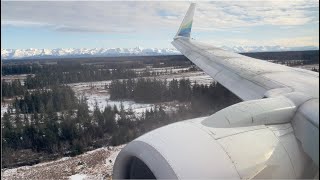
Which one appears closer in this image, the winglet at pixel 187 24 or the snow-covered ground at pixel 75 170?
the winglet at pixel 187 24

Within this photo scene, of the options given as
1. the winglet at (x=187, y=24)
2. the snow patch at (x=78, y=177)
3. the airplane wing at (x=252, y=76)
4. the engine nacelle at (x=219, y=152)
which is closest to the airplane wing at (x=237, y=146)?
the engine nacelle at (x=219, y=152)

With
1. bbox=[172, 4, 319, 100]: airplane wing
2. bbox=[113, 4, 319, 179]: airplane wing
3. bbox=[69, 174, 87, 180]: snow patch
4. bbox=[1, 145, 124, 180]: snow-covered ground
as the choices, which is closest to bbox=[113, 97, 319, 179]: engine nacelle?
bbox=[113, 4, 319, 179]: airplane wing

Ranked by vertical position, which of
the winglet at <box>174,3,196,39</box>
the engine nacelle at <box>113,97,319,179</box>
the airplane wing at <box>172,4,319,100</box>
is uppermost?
the winglet at <box>174,3,196,39</box>

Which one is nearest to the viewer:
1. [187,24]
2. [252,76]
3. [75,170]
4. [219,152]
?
[219,152]

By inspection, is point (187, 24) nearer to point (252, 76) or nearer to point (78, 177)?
point (252, 76)

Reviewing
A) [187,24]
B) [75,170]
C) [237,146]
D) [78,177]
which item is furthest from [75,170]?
[237,146]

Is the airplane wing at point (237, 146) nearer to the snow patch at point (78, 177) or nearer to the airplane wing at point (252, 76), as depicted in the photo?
the airplane wing at point (252, 76)

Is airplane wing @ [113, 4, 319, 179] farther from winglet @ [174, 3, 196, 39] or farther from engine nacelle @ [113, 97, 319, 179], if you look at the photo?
winglet @ [174, 3, 196, 39]

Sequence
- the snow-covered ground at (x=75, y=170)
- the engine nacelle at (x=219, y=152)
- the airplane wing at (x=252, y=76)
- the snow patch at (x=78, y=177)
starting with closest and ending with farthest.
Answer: the engine nacelle at (x=219, y=152) → the airplane wing at (x=252, y=76) → the snow patch at (x=78, y=177) → the snow-covered ground at (x=75, y=170)
